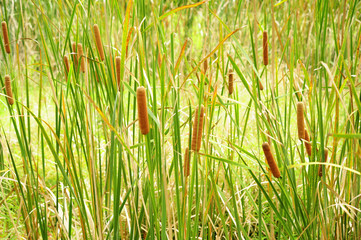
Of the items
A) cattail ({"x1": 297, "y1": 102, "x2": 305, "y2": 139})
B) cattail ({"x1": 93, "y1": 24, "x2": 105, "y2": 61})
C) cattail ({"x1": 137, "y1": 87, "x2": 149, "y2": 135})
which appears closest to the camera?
cattail ({"x1": 137, "y1": 87, "x2": 149, "y2": 135})

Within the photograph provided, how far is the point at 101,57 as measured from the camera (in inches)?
30.4

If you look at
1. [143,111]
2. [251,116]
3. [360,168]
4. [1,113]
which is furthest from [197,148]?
[1,113]

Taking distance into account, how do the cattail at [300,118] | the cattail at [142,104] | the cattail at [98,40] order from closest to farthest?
the cattail at [142,104] → the cattail at [300,118] → the cattail at [98,40]

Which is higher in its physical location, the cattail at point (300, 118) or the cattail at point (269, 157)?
the cattail at point (300, 118)

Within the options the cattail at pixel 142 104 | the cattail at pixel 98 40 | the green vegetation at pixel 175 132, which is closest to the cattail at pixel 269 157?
the green vegetation at pixel 175 132

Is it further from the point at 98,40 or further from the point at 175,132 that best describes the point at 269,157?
the point at 98,40

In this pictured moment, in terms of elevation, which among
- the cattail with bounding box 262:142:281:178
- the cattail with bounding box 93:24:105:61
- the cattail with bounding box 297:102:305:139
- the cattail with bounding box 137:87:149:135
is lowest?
the cattail with bounding box 262:142:281:178

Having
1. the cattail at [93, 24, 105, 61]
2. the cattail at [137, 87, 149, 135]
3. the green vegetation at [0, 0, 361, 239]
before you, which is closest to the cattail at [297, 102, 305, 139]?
the green vegetation at [0, 0, 361, 239]

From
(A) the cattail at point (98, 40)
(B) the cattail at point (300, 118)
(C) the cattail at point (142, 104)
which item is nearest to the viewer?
(C) the cattail at point (142, 104)

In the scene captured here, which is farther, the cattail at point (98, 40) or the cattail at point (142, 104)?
the cattail at point (98, 40)

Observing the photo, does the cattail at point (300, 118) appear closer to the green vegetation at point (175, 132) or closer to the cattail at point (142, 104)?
the green vegetation at point (175, 132)

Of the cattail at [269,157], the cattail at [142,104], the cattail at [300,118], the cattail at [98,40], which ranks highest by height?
the cattail at [98,40]

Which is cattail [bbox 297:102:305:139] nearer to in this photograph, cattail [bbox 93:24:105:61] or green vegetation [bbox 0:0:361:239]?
green vegetation [bbox 0:0:361:239]

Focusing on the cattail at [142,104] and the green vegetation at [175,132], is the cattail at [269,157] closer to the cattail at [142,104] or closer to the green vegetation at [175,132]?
the green vegetation at [175,132]
